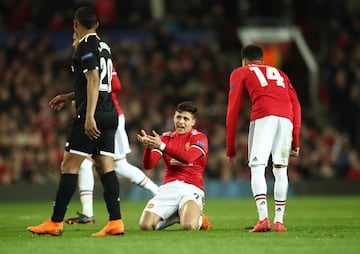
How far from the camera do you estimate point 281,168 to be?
10867mm

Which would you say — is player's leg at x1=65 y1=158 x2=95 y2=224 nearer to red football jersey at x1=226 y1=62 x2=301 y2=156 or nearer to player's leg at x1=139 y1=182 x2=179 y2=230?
player's leg at x1=139 y1=182 x2=179 y2=230

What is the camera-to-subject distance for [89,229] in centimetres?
1162

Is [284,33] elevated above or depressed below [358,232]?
above

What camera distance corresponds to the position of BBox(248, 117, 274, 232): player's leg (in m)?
10.7

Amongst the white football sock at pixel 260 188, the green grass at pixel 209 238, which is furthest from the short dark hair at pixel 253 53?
the green grass at pixel 209 238

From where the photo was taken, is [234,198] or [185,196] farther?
[234,198]

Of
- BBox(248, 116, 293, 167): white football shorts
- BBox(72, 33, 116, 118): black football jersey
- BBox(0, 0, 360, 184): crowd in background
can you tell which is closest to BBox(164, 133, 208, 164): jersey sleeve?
BBox(248, 116, 293, 167): white football shorts

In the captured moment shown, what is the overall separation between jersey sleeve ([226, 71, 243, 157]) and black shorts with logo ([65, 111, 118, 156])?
1303 millimetres

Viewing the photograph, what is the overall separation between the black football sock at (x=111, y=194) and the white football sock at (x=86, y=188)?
2701mm

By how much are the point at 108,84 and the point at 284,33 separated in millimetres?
17854

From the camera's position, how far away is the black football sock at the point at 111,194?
1017 centimetres

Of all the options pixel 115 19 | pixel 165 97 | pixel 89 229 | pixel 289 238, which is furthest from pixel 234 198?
pixel 289 238

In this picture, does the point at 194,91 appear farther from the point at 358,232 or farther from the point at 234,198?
the point at 358,232

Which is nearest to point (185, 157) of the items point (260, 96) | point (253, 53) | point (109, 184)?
point (260, 96)
